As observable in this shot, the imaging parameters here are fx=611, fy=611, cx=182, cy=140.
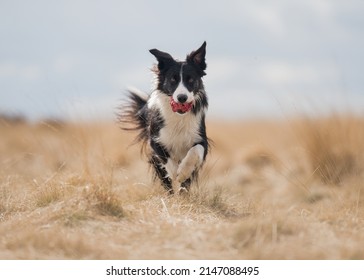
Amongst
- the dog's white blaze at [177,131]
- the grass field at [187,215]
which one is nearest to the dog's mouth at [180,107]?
the dog's white blaze at [177,131]

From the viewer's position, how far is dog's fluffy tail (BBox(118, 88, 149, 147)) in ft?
27.0

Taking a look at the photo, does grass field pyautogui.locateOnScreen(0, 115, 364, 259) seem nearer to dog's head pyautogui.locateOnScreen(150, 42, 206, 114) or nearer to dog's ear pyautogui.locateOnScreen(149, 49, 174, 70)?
dog's head pyautogui.locateOnScreen(150, 42, 206, 114)

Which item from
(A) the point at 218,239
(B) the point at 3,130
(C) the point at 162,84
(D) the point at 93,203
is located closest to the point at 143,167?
(C) the point at 162,84

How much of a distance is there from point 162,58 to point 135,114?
4.77ft

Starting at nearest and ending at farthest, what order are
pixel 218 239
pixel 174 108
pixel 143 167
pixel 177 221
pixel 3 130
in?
pixel 218 239 < pixel 177 221 < pixel 174 108 < pixel 143 167 < pixel 3 130

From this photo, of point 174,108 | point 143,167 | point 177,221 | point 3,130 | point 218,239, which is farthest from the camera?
point 3,130

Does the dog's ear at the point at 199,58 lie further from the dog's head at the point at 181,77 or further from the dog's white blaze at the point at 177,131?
the dog's white blaze at the point at 177,131

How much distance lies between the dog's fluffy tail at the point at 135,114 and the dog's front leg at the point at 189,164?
4.72 ft

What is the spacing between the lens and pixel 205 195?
21.6 feet

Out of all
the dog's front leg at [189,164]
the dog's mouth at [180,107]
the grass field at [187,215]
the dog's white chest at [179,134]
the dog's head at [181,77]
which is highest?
the dog's head at [181,77]

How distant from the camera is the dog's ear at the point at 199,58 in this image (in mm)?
7152

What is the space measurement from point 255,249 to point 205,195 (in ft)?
7.15

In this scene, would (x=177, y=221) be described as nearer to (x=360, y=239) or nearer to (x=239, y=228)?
(x=239, y=228)

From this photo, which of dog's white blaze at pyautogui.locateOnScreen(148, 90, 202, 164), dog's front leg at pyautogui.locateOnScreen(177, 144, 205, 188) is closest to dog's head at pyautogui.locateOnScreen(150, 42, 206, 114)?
dog's white blaze at pyautogui.locateOnScreen(148, 90, 202, 164)
